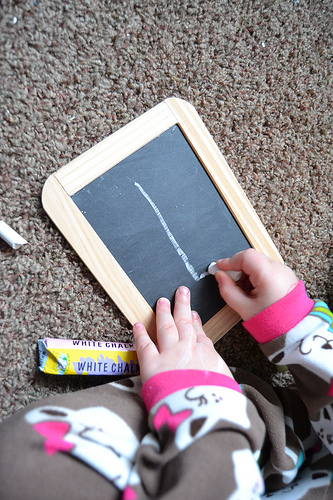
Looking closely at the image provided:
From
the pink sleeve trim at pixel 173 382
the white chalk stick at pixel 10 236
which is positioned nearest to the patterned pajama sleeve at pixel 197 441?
the pink sleeve trim at pixel 173 382

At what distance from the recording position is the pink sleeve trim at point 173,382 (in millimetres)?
568

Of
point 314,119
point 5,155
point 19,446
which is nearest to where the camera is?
point 19,446

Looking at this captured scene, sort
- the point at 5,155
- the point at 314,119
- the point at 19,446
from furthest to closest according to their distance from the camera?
the point at 314,119 → the point at 5,155 → the point at 19,446

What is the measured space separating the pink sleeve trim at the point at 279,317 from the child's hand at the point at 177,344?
0.08 metres

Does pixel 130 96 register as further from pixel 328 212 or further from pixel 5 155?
pixel 328 212

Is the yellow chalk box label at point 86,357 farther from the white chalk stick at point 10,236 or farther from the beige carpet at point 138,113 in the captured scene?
the white chalk stick at point 10,236

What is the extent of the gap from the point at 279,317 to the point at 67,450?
0.35 metres

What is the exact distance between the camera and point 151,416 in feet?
1.83

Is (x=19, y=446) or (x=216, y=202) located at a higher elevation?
(x=216, y=202)

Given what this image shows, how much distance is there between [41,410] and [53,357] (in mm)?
99

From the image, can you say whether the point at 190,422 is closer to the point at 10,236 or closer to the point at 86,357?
the point at 86,357

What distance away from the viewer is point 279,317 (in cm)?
63

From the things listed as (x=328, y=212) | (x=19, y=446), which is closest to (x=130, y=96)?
(x=328, y=212)

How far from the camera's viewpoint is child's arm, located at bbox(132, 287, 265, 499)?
0.50m
